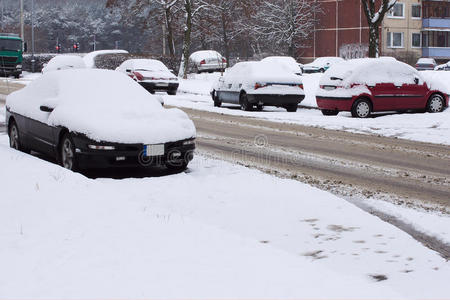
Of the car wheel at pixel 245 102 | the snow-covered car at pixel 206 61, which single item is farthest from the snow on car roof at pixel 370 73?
the snow-covered car at pixel 206 61

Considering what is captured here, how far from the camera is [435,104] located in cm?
2011

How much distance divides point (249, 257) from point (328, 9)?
67910 millimetres

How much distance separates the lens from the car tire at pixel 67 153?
9.42m

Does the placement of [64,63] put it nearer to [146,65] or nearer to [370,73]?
[146,65]

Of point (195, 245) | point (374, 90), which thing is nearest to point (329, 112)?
point (374, 90)

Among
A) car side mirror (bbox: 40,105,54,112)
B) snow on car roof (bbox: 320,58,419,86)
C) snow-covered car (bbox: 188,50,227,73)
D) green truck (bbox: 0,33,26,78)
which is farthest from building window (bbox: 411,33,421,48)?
car side mirror (bbox: 40,105,54,112)

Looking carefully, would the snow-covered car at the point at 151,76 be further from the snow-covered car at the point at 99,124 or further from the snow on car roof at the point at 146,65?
the snow-covered car at the point at 99,124

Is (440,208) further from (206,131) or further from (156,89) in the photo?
(156,89)

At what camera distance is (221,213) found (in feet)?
24.7

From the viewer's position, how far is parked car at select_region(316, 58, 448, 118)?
62.8 ft

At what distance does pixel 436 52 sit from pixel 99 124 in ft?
221

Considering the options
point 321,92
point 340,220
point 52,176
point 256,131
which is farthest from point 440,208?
point 321,92

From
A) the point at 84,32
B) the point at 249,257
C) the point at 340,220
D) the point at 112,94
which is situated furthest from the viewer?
the point at 84,32

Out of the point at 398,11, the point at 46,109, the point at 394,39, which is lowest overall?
the point at 46,109
